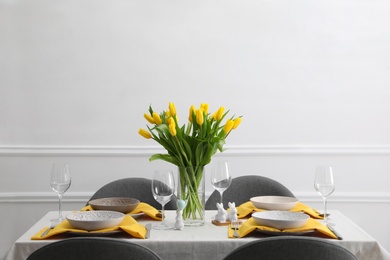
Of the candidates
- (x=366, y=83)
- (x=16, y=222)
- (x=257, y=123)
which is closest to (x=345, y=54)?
(x=366, y=83)

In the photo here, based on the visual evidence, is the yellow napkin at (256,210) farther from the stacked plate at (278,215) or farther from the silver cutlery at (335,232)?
the silver cutlery at (335,232)

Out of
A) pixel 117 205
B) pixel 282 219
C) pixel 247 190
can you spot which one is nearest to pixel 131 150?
pixel 247 190

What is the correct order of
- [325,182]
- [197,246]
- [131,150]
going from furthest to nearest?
1. [131,150]
2. [325,182]
3. [197,246]

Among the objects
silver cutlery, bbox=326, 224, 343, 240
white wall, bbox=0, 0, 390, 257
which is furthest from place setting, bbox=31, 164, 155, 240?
white wall, bbox=0, 0, 390, 257

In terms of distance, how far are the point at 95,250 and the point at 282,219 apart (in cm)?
88

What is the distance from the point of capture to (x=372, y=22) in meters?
3.84

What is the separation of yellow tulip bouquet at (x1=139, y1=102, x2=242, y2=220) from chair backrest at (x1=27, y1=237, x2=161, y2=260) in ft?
2.50

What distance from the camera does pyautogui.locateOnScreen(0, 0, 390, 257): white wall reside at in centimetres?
376

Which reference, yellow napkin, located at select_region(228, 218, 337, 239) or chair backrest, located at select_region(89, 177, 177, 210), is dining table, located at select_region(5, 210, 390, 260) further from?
chair backrest, located at select_region(89, 177, 177, 210)

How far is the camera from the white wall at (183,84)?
3764 millimetres

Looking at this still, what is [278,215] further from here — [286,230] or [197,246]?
[197,246]

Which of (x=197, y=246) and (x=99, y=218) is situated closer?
(x=197, y=246)

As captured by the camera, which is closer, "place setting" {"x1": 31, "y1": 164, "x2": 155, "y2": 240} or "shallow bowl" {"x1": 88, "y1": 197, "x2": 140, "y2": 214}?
"place setting" {"x1": 31, "y1": 164, "x2": 155, "y2": 240}

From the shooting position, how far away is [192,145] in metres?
2.49
